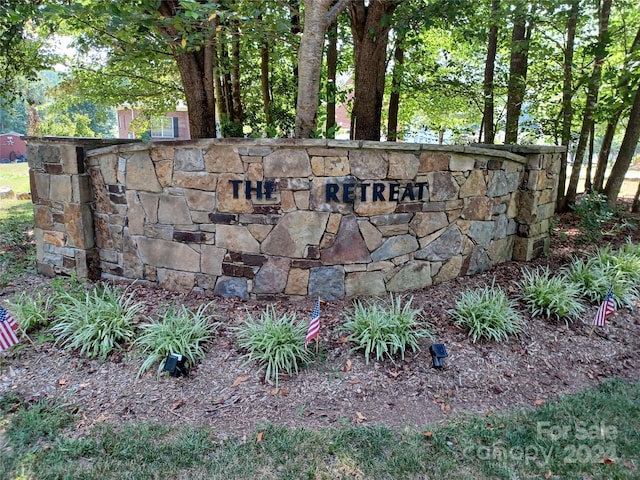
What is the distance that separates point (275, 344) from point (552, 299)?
2.38m

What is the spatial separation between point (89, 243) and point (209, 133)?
2.01 meters

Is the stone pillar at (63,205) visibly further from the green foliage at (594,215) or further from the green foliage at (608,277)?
the green foliage at (594,215)

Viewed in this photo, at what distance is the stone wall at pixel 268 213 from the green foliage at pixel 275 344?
0.63 metres

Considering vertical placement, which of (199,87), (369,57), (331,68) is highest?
(331,68)

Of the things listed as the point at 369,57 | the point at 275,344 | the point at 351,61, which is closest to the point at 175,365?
the point at 275,344

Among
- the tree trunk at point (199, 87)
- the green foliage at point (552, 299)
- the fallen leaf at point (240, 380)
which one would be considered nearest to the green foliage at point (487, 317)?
the green foliage at point (552, 299)

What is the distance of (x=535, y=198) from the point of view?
4809mm

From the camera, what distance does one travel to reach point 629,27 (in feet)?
24.1

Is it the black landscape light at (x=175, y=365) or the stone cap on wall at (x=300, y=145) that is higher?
the stone cap on wall at (x=300, y=145)

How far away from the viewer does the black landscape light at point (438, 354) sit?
302 cm

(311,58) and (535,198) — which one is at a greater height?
(311,58)

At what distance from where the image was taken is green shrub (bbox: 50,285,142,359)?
3162 millimetres

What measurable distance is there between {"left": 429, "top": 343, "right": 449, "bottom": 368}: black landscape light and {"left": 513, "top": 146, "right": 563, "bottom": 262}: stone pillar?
2429 millimetres

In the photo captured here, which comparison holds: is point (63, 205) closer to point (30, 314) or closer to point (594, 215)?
point (30, 314)
